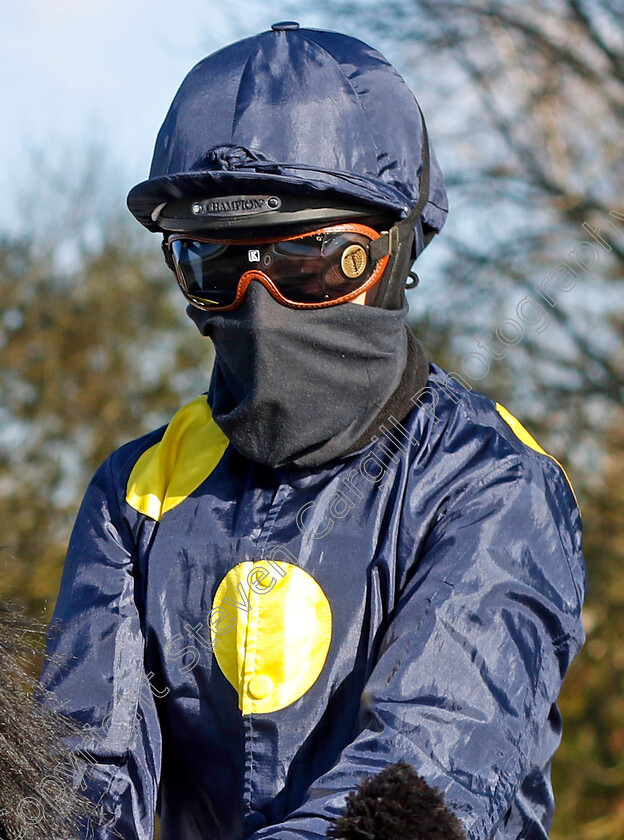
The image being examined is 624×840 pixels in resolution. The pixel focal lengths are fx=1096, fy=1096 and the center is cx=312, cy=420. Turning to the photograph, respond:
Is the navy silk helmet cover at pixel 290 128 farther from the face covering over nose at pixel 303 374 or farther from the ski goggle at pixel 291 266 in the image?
the face covering over nose at pixel 303 374

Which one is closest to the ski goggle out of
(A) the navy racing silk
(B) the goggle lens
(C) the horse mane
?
(B) the goggle lens

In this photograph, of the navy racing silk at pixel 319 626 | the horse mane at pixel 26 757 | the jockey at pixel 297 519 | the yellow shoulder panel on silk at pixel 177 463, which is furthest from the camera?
the yellow shoulder panel on silk at pixel 177 463

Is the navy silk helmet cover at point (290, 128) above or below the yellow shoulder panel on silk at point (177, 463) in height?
above

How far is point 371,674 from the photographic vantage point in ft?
5.88

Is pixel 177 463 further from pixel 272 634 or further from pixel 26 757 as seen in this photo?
pixel 26 757

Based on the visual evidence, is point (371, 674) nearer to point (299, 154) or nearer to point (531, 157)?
point (299, 154)

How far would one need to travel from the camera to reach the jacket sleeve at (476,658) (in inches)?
64.6

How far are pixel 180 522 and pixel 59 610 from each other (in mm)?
298

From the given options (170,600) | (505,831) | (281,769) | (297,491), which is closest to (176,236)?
(297,491)

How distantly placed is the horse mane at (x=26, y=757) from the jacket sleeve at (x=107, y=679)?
0.49 feet

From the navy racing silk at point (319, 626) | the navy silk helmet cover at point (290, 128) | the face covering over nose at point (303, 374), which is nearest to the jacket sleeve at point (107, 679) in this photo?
the navy racing silk at point (319, 626)

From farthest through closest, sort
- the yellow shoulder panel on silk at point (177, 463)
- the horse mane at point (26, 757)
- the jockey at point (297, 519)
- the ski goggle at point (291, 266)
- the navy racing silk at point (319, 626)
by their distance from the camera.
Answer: the yellow shoulder panel on silk at point (177, 463)
the ski goggle at point (291, 266)
the jockey at point (297, 519)
the navy racing silk at point (319, 626)
the horse mane at point (26, 757)

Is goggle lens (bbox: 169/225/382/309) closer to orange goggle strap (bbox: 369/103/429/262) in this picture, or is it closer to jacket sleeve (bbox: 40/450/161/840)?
orange goggle strap (bbox: 369/103/429/262)

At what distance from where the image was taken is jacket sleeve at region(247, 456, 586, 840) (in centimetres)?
164
